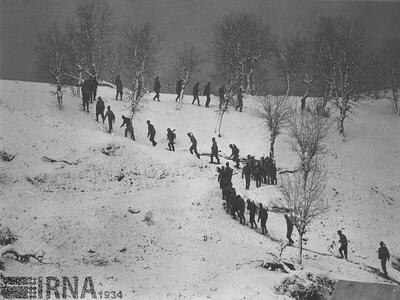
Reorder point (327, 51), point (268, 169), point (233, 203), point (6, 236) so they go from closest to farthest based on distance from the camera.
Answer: point (6, 236) → point (233, 203) → point (268, 169) → point (327, 51)

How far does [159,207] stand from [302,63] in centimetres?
3021

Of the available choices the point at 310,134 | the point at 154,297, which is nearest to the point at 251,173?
the point at 310,134

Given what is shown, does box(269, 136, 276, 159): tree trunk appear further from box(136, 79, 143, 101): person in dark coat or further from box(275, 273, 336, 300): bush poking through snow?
box(275, 273, 336, 300): bush poking through snow

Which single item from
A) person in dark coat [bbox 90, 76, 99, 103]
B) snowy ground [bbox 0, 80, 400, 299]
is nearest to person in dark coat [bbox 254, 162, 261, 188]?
snowy ground [bbox 0, 80, 400, 299]

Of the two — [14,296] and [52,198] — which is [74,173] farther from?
[14,296]

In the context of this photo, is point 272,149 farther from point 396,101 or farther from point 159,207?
point 396,101

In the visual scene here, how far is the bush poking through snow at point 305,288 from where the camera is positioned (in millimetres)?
15312

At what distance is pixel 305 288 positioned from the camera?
50.7 ft

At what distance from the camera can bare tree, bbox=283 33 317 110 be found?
142ft

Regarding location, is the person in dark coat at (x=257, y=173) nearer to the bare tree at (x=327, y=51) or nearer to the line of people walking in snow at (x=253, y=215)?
the line of people walking in snow at (x=253, y=215)

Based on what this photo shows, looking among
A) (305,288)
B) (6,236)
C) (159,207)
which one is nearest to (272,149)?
(159,207)

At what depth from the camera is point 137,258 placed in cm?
1720

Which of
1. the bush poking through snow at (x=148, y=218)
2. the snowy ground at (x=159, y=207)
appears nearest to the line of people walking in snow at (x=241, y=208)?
the snowy ground at (x=159, y=207)

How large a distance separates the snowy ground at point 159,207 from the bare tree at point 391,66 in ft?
30.8
